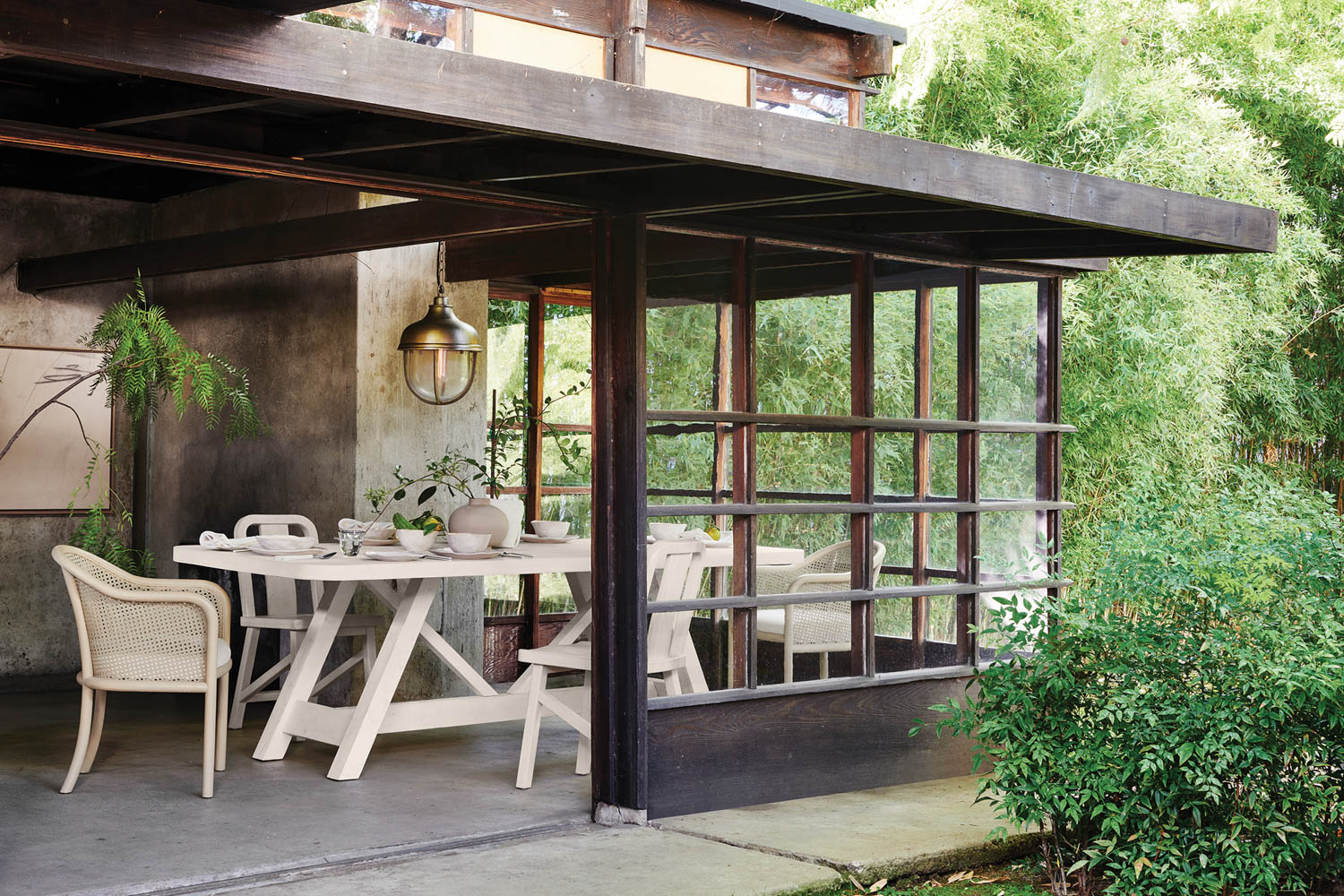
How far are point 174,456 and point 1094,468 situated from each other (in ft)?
18.0

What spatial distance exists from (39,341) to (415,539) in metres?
3.41

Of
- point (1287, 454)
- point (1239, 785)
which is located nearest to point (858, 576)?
point (1239, 785)

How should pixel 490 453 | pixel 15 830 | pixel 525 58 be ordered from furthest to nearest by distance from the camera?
pixel 525 58, pixel 490 453, pixel 15 830

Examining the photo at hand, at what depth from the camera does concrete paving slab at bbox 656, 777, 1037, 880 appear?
4.22 meters

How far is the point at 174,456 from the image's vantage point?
7805 millimetres

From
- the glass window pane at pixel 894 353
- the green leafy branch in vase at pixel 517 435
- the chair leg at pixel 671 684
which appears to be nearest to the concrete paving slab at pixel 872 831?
the chair leg at pixel 671 684

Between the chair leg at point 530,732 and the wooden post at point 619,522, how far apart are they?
52 cm

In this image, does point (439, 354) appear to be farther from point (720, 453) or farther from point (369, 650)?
point (720, 453)

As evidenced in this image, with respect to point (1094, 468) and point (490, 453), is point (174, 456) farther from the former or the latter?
point (1094, 468)

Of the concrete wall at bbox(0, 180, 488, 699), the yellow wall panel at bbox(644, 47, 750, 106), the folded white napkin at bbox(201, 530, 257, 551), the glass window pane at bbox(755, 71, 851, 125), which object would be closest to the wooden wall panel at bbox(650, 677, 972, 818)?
the folded white napkin at bbox(201, 530, 257, 551)

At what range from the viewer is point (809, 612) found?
5.09 m

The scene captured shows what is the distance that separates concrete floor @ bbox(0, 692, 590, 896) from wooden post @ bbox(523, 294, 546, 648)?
4.26 ft

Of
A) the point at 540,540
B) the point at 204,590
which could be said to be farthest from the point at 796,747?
the point at 204,590

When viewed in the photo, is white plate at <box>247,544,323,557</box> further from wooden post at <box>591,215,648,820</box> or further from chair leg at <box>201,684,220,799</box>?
wooden post at <box>591,215,648,820</box>
